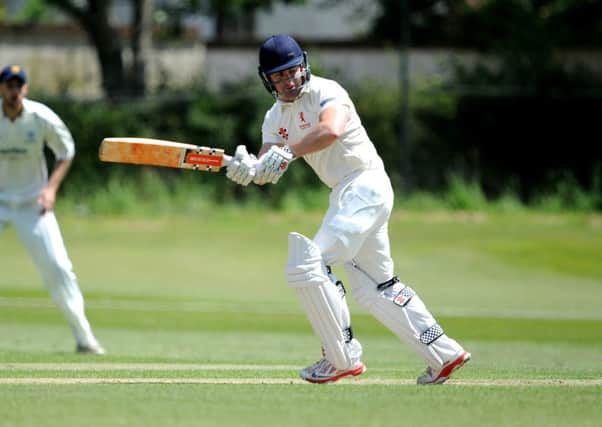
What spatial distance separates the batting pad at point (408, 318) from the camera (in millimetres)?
6512

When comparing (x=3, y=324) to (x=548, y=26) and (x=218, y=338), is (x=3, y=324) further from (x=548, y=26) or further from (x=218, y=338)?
(x=548, y=26)

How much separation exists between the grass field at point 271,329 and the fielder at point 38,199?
418mm

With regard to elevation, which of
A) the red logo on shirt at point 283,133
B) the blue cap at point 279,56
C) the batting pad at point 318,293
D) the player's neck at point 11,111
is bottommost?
the batting pad at point 318,293

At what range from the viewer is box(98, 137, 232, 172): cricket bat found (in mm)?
6312

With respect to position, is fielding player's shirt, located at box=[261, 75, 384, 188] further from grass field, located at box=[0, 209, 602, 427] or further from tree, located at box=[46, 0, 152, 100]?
tree, located at box=[46, 0, 152, 100]

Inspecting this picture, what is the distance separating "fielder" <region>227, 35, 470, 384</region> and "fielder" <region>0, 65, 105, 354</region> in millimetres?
3213

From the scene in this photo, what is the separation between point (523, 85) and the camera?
72.9 ft

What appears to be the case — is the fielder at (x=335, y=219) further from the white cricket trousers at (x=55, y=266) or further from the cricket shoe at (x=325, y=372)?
the white cricket trousers at (x=55, y=266)


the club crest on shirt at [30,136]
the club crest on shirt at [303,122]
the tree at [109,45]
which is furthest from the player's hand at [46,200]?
the tree at [109,45]

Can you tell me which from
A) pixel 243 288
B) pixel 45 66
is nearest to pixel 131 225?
pixel 243 288

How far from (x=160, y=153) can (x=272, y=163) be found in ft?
1.91

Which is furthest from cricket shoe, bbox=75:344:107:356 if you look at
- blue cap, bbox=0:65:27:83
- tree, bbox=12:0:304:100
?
tree, bbox=12:0:304:100

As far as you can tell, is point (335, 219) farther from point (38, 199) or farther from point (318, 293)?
point (38, 199)

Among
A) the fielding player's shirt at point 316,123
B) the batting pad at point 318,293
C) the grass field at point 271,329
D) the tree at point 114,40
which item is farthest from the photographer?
the tree at point 114,40
